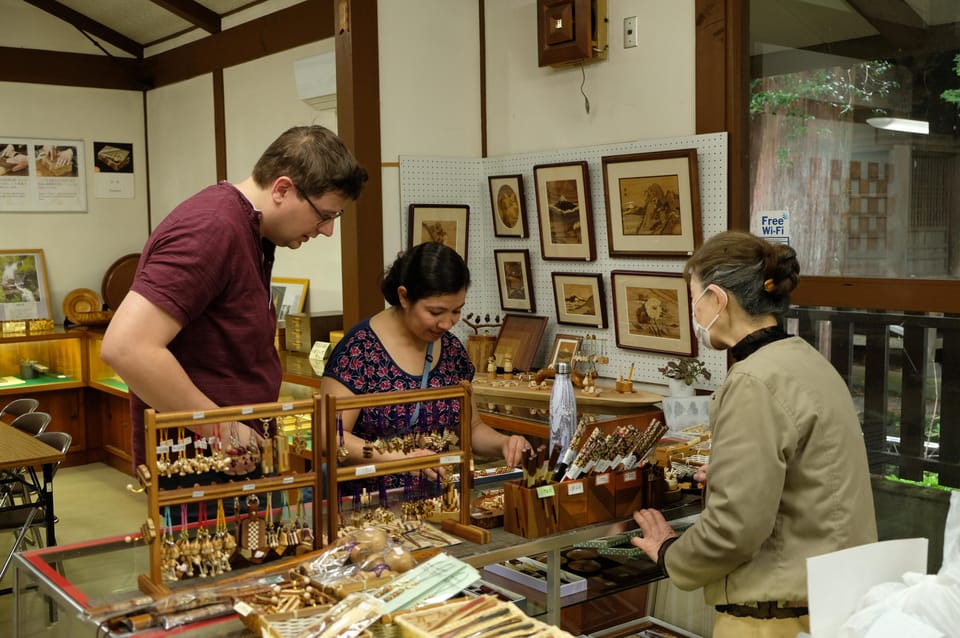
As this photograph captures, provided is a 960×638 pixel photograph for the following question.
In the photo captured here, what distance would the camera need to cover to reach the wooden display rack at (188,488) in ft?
6.58

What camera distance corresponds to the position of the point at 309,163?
7.74 feet

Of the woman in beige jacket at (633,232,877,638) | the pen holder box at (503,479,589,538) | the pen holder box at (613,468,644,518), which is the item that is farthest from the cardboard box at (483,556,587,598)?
the woman in beige jacket at (633,232,877,638)

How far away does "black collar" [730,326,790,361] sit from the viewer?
2.29 metres

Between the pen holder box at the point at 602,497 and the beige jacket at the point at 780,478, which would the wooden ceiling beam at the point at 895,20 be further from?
the pen holder box at the point at 602,497

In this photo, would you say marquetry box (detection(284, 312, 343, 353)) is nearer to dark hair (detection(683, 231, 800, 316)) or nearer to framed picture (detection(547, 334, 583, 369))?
framed picture (detection(547, 334, 583, 369))

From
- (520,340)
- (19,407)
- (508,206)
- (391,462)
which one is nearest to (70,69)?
(19,407)

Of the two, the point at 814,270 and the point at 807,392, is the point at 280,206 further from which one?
the point at 814,270

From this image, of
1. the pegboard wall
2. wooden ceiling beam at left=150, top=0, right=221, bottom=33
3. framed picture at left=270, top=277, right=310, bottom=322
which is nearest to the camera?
the pegboard wall

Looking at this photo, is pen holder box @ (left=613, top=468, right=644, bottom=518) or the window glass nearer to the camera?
pen holder box @ (left=613, top=468, right=644, bottom=518)

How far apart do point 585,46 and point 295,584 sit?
137 inches

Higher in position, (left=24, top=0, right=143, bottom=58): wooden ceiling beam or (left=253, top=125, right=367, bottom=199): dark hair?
(left=24, top=0, right=143, bottom=58): wooden ceiling beam

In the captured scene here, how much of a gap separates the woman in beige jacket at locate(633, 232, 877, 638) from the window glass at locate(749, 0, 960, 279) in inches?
69.2

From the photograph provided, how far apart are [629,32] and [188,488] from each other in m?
3.48

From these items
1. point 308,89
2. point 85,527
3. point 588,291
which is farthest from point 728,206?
point 85,527
